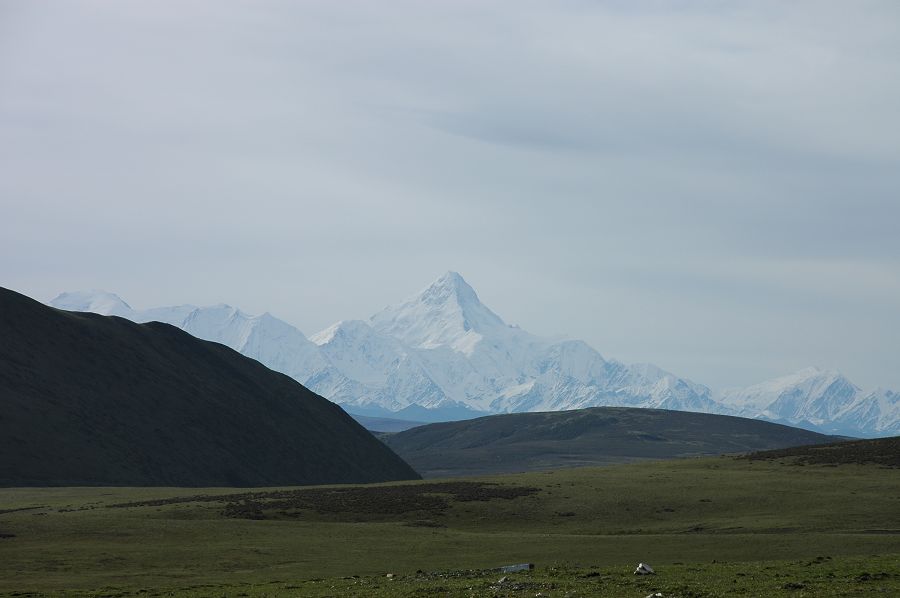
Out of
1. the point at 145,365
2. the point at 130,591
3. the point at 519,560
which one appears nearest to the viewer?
the point at 130,591

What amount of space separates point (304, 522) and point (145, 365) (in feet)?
392

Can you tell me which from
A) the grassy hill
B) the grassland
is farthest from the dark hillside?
the grassy hill

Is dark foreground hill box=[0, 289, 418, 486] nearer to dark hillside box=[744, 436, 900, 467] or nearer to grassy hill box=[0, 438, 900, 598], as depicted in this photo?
grassy hill box=[0, 438, 900, 598]

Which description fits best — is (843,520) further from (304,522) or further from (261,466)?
(261,466)

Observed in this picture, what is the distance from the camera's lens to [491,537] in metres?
68.9

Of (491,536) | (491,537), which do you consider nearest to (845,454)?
(491,536)

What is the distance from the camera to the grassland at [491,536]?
140ft

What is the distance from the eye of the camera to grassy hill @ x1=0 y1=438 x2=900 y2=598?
42.5 meters

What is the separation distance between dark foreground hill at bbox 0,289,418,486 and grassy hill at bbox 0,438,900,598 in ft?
153

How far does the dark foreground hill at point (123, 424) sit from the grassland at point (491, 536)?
144 ft

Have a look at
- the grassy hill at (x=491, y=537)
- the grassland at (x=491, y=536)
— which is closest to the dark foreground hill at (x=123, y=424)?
the grassland at (x=491, y=536)

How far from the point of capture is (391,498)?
9406 cm

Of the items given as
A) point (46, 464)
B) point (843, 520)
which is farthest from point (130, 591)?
point (46, 464)

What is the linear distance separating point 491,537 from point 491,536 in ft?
2.49
